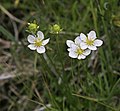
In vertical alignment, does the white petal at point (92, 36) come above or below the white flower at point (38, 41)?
below

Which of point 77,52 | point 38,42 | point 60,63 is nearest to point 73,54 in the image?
point 77,52

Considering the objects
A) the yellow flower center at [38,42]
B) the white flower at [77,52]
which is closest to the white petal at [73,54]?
the white flower at [77,52]

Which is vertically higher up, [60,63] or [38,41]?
[38,41]

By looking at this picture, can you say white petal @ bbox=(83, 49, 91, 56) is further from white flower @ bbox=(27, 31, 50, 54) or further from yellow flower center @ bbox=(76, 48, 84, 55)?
white flower @ bbox=(27, 31, 50, 54)

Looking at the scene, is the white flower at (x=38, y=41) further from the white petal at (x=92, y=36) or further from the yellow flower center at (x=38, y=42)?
the white petal at (x=92, y=36)

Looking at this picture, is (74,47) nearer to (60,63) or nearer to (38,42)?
(38,42)

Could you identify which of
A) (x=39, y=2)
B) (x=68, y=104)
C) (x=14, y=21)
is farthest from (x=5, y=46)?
(x=68, y=104)

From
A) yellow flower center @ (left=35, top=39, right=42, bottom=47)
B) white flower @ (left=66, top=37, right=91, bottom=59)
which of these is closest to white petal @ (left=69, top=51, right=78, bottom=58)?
white flower @ (left=66, top=37, right=91, bottom=59)

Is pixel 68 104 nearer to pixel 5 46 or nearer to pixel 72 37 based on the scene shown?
pixel 72 37
